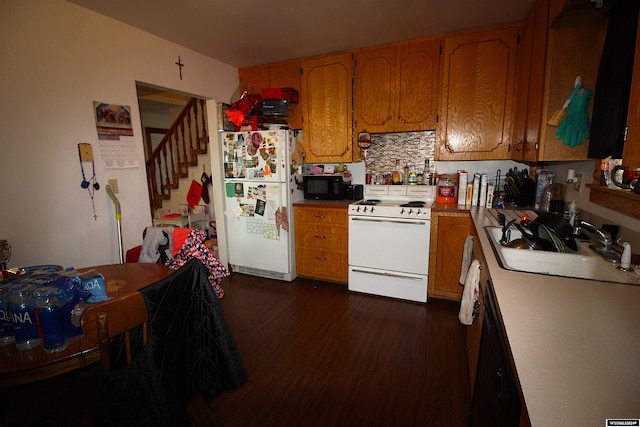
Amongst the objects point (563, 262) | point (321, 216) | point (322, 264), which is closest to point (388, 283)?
point (322, 264)

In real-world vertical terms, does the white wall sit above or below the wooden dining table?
above

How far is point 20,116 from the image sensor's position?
1.87 meters

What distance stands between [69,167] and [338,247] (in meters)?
2.29

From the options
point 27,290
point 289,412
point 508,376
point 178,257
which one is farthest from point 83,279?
point 508,376

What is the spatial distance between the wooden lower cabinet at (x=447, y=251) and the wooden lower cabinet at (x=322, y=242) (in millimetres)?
827

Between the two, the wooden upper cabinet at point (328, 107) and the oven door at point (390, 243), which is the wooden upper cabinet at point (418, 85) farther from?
the oven door at point (390, 243)

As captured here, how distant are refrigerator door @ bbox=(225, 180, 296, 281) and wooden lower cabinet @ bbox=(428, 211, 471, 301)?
144 cm

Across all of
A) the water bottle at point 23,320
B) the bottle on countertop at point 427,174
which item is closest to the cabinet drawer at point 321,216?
the bottle on countertop at point 427,174

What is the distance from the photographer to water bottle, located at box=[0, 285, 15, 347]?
1.00 meters

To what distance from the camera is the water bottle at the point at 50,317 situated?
39.2 inches

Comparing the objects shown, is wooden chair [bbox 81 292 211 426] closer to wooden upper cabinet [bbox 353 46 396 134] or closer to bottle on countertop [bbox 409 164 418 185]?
wooden upper cabinet [bbox 353 46 396 134]

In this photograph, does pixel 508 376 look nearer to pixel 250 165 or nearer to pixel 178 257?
pixel 178 257

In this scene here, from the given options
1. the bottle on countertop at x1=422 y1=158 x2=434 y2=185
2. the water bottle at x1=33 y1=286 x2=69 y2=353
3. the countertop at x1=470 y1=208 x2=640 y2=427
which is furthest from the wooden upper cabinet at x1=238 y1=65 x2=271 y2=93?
the countertop at x1=470 y1=208 x2=640 y2=427

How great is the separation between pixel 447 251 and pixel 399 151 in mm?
1211
